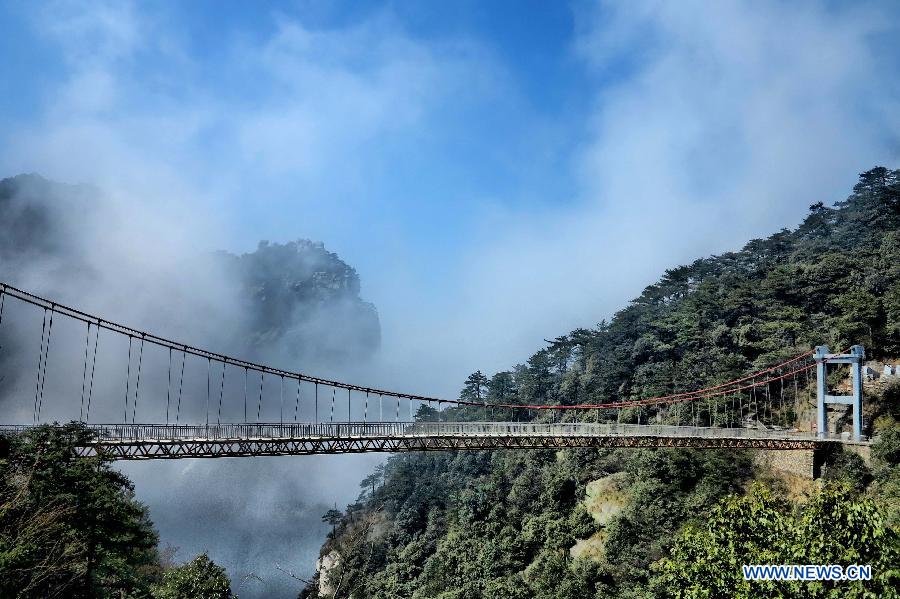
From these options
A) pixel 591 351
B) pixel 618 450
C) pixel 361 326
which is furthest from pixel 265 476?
pixel 618 450

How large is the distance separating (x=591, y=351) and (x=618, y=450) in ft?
65.9

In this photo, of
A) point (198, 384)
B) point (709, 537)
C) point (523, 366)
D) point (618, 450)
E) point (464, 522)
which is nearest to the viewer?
point (709, 537)

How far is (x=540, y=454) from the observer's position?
44312 mm

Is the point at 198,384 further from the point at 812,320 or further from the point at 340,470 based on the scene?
the point at 812,320

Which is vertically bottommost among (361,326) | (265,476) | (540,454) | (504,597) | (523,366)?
(265,476)

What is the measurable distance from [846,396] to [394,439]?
820 inches

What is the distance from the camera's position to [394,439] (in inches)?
939

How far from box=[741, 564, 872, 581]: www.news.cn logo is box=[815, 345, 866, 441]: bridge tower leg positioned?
19.4 meters

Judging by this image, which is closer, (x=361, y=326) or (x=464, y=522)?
(x=464, y=522)

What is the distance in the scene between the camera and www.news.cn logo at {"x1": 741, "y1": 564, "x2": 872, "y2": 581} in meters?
10.4

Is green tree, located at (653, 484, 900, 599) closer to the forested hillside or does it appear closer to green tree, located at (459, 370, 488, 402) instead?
the forested hillside

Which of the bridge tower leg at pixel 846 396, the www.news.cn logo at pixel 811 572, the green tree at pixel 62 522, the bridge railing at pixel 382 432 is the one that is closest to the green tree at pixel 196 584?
the green tree at pixel 62 522

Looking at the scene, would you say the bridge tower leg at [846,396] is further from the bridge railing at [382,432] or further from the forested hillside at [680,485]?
the forested hillside at [680,485]

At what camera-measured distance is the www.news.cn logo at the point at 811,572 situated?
10.4 metres
